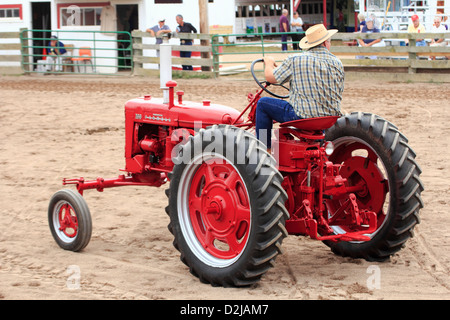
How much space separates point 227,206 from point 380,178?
136 cm

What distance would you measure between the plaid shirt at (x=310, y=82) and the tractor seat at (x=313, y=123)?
53mm

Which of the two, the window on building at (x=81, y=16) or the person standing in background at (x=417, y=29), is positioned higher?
the window on building at (x=81, y=16)

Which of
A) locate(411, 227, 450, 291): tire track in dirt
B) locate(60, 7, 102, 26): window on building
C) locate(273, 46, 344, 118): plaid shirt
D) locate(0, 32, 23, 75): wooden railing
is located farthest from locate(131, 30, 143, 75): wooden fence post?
locate(273, 46, 344, 118): plaid shirt

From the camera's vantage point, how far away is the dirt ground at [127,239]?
16.5 ft

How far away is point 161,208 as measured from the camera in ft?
24.9

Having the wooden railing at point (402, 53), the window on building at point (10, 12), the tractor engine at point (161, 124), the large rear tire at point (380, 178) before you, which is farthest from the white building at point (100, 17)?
the large rear tire at point (380, 178)

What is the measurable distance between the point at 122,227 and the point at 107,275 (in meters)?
1.48

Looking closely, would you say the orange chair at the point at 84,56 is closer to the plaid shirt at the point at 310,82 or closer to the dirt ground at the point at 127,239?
the dirt ground at the point at 127,239

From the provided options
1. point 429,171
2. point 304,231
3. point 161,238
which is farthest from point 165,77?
point 429,171

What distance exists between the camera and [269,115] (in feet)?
17.6

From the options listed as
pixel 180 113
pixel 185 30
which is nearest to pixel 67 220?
pixel 180 113

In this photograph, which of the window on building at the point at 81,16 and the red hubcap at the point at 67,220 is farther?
the window on building at the point at 81,16

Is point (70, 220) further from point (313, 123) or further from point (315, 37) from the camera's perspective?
point (315, 37)
